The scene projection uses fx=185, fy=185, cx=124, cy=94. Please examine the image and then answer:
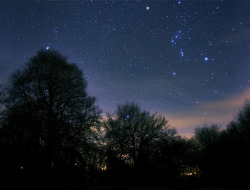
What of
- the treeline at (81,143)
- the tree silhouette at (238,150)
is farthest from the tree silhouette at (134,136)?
the tree silhouette at (238,150)

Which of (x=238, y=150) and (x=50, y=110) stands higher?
(x=50, y=110)

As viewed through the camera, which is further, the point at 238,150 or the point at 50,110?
the point at 238,150

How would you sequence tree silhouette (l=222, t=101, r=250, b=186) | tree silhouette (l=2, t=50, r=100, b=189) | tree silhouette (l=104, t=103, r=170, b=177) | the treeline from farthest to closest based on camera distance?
tree silhouette (l=104, t=103, r=170, b=177), tree silhouette (l=222, t=101, r=250, b=186), tree silhouette (l=2, t=50, r=100, b=189), the treeline

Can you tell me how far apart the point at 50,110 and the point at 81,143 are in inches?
A: 170

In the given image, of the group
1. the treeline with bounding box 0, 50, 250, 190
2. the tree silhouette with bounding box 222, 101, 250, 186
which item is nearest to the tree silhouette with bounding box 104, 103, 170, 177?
the treeline with bounding box 0, 50, 250, 190

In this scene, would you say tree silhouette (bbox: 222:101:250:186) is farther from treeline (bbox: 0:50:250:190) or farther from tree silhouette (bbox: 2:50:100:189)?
tree silhouette (bbox: 2:50:100:189)

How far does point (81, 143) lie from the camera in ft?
58.9

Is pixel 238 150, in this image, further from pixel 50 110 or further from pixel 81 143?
pixel 50 110

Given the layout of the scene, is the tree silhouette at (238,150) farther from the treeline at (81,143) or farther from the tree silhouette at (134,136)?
the tree silhouette at (134,136)

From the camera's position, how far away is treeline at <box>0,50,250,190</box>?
44.6 ft

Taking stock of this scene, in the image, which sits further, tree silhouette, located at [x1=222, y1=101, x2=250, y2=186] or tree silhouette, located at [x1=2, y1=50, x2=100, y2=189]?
tree silhouette, located at [x1=222, y1=101, x2=250, y2=186]

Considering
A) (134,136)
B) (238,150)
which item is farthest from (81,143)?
(238,150)

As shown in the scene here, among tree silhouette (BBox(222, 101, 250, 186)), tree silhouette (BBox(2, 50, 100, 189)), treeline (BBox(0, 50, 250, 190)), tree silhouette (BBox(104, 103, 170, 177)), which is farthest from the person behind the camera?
tree silhouette (BBox(104, 103, 170, 177))

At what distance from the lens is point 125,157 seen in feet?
98.3
